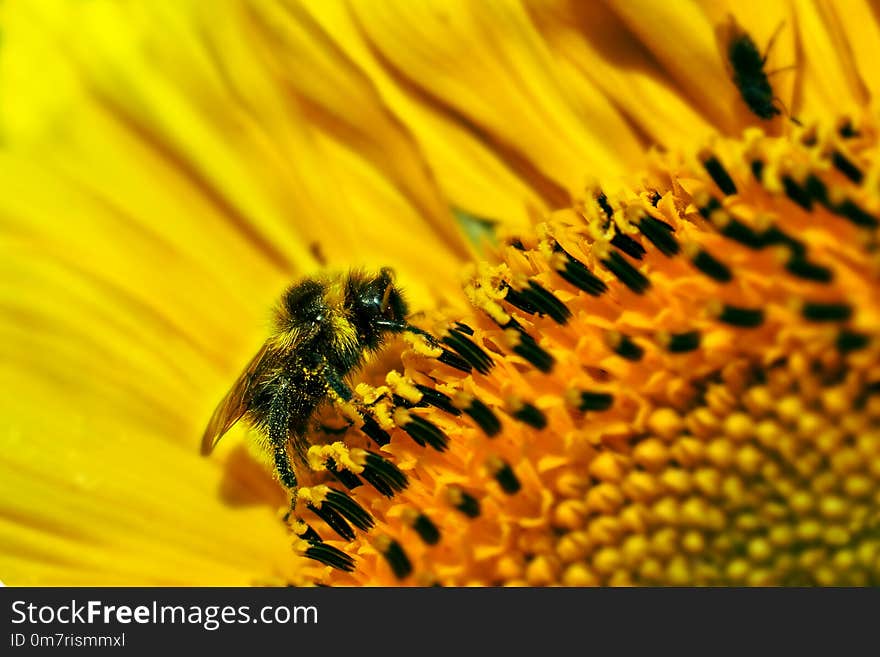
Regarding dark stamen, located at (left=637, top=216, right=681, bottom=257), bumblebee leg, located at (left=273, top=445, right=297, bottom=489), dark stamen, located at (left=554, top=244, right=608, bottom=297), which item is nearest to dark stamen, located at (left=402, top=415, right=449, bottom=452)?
bumblebee leg, located at (left=273, top=445, right=297, bottom=489)

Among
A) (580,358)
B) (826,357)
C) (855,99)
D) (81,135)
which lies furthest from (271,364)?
(855,99)

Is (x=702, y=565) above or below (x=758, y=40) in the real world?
below

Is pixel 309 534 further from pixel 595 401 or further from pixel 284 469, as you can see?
pixel 595 401

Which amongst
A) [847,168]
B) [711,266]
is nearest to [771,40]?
Result: [847,168]

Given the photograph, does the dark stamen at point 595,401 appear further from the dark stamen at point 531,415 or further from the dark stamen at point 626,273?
the dark stamen at point 626,273

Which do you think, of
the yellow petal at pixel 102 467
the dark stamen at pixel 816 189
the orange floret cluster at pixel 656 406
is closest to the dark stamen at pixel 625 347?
the orange floret cluster at pixel 656 406

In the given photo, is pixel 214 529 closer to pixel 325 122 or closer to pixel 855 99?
pixel 325 122
